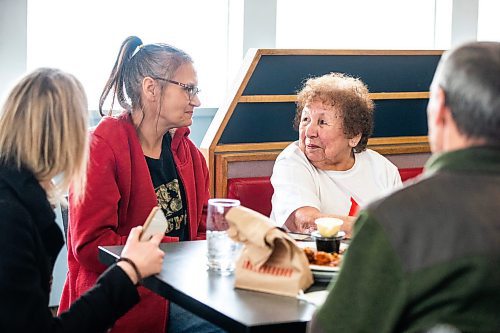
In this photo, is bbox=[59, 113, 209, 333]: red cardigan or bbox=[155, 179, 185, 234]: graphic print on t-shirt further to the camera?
bbox=[155, 179, 185, 234]: graphic print on t-shirt

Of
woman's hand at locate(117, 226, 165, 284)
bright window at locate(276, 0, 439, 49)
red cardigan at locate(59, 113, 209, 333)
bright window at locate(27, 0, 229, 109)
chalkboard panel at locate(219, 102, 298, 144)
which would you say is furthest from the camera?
bright window at locate(276, 0, 439, 49)

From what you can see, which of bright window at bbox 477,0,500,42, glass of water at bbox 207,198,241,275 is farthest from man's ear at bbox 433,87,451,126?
bright window at bbox 477,0,500,42

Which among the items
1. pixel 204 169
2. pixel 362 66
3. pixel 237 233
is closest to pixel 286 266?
pixel 237 233

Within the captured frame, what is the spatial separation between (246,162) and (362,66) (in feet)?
2.49

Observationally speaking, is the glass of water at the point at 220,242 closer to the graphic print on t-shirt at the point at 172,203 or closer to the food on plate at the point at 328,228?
the food on plate at the point at 328,228

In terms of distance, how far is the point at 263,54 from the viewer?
12.0 ft

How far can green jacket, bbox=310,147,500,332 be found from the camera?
1.45 metres

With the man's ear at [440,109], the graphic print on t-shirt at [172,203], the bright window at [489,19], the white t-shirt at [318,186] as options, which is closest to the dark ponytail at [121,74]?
the graphic print on t-shirt at [172,203]

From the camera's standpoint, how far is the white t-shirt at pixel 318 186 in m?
3.15

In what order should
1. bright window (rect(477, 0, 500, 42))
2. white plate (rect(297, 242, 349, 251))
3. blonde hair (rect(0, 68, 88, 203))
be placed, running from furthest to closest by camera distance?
bright window (rect(477, 0, 500, 42))
white plate (rect(297, 242, 349, 251))
blonde hair (rect(0, 68, 88, 203))

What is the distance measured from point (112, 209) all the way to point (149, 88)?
0.45 m

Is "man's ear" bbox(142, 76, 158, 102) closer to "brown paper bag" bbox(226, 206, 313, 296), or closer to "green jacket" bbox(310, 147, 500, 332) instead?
"brown paper bag" bbox(226, 206, 313, 296)

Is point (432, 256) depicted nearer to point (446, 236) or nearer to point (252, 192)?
point (446, 236)

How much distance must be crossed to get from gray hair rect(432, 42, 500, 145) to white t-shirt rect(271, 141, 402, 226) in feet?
5.32
